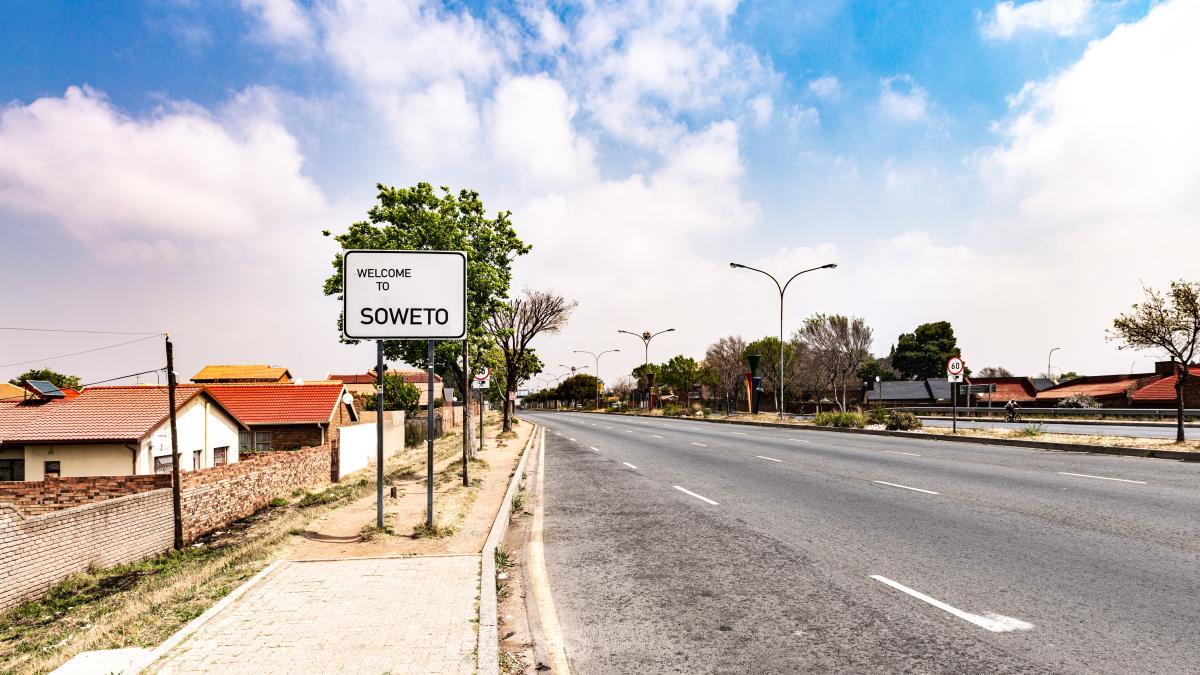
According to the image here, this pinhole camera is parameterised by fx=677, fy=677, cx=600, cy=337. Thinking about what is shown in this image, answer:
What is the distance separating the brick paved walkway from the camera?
445 cm

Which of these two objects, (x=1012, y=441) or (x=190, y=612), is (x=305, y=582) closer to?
(x=190, y=612)

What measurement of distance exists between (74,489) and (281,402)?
64.0 feet

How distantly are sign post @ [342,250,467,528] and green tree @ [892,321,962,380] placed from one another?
10007cm

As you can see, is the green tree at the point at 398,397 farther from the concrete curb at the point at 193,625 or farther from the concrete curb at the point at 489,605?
the concrete curb at the point at 193,625

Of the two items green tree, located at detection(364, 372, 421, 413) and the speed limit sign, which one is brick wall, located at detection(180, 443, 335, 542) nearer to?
the speed limit sign

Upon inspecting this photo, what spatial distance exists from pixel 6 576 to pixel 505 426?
30202 millimetres

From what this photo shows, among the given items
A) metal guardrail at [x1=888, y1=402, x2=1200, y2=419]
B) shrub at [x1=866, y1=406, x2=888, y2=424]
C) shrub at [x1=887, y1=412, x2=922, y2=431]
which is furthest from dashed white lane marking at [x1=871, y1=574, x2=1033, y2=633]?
metal guardrail at [x1=888, y1=402, x2=1200, y2=419]

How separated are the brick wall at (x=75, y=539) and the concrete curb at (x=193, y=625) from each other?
6499 millimetres

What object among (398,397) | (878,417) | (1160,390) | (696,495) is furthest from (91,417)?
(1160,390)

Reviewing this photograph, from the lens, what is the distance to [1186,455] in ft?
56.7

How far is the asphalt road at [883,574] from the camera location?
4754 millimetres

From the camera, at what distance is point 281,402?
120ft

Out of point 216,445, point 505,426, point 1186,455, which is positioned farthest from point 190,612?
point 505,426

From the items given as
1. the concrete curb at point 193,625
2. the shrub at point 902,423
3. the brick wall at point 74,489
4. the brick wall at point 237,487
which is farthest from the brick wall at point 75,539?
the shrub at point 902,423
